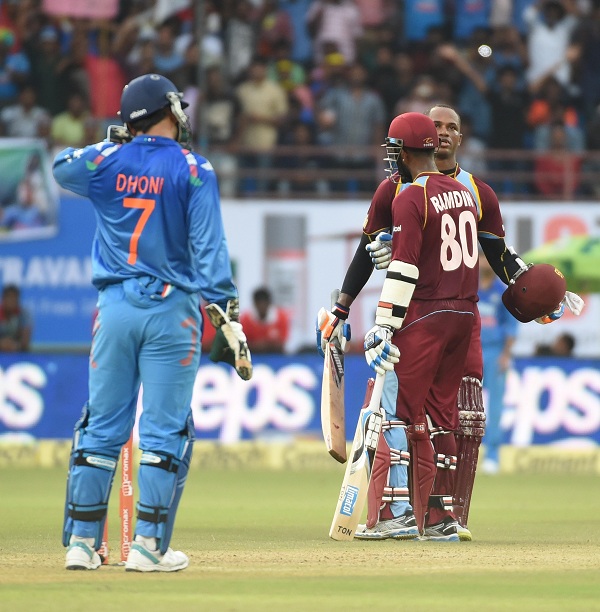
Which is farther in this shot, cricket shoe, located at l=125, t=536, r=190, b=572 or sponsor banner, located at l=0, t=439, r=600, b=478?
sponsor banner, located at l=0, t=439, r=600, b=478

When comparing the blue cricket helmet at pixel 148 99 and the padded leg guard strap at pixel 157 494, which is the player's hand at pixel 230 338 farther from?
the blue cricket helmet at pixel 148 99

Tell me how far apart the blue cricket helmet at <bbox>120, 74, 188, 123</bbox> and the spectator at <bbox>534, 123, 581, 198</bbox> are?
1257 cm

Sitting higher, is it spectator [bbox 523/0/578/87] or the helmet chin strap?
spectator [bbox 523/0/578/87]

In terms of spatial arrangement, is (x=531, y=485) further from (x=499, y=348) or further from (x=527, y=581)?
(x=527, y=581)

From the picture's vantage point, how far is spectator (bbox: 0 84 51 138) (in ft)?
60.7

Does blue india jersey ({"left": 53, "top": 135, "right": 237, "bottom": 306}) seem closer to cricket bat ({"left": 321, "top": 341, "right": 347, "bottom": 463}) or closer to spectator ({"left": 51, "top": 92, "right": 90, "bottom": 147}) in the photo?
cricket bat ({"left": 321, "top": 341, "right": 347, "bottom": 463})

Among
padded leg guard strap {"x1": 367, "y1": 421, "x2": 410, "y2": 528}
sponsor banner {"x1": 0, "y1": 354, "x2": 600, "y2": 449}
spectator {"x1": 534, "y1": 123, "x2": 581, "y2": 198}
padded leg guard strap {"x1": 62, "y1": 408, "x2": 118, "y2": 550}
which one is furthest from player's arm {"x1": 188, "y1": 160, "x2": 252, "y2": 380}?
spectator {"x1": 534, "y1": 123, "x2": 581, "y2": 198}

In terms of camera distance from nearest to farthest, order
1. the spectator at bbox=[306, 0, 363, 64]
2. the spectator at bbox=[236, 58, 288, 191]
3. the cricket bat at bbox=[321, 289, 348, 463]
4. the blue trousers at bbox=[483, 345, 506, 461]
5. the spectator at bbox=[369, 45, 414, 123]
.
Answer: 1. the cricket bat at bbox=[321, 289, 348, 463]
2. the blue trousers at bbox=[483, 345, 506, 461]
3. the spectator at bbox=[236, 58, 288, 191]
4. the spectator at bbox=[369, 45, 414, 123]
5. the spectator at bbox=[306, 0, 363, 64]

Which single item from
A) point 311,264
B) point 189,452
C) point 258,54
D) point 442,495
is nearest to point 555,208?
point 311,264

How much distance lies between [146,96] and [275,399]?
956 cm

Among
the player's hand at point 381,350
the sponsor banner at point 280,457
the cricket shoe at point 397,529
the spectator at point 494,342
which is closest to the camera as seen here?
the player's hand at point 381,350

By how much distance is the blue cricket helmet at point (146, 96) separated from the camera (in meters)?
6.97

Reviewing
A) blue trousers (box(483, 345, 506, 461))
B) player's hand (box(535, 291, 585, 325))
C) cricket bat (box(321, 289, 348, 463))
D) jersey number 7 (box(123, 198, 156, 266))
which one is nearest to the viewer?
jersey number 7 (box(123, 198, 156, 266))

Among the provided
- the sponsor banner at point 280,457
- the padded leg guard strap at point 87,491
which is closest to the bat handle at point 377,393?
the padded leg guard strap at point 87,491
